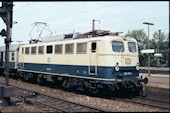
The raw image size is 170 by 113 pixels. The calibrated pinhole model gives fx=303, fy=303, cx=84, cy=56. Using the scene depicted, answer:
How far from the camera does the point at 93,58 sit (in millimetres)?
15266

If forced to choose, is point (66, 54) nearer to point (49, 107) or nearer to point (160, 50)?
point (49, 107)

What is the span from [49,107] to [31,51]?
10280 mm

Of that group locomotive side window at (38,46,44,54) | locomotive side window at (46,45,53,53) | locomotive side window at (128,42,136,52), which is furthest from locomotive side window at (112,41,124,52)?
locomotive side window at (38,46,44,54)

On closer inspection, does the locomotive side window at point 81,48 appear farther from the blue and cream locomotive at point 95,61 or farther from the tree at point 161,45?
the tree at point 161,45

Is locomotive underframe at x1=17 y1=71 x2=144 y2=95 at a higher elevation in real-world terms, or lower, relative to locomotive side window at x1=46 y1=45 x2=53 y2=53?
lower

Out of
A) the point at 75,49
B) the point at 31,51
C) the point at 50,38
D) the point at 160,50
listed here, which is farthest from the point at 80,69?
the point at 160,50

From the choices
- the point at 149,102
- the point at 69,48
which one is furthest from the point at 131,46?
the point at 69,48

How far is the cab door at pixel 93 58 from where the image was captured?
15.1 m

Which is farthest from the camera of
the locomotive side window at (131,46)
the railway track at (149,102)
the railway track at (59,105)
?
the locomotive side window at (131,46)

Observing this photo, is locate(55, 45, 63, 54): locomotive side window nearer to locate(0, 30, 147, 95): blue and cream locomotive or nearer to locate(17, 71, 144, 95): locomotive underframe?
locate(0, 30, 147, 95): blue and cream locomotive

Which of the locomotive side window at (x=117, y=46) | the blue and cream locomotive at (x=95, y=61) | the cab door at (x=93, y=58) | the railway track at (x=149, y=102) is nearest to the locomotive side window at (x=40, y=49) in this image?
the blue and cream locomotive at (x=95, y=61)

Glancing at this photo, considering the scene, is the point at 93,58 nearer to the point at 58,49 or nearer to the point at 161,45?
the point at 58,49

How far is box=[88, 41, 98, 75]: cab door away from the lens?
15094 mm

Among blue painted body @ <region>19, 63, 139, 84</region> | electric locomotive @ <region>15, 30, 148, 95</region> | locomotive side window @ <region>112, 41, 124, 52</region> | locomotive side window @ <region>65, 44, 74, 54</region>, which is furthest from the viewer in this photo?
locomotive side window @ <region>65, 44, 74, 54</region>
